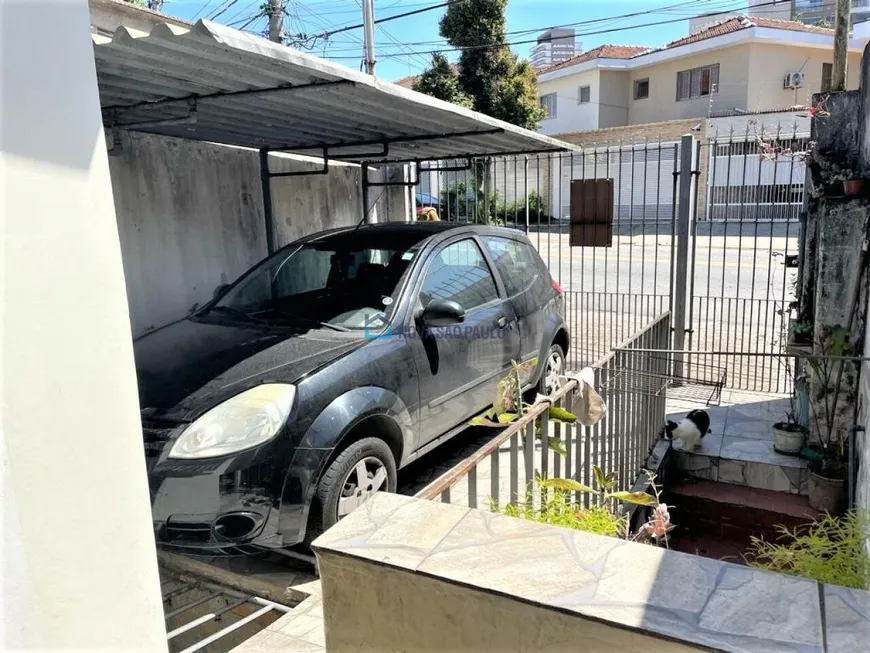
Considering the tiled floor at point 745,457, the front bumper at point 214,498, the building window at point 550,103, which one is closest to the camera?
the front bumper at point 214,498

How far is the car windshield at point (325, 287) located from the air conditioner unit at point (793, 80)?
938 inches

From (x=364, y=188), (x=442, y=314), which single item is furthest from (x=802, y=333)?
(x=364, y=188)

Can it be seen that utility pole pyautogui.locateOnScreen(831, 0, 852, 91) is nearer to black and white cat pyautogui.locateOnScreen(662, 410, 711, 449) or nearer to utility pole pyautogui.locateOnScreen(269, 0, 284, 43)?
black and white cat pyautogui.locateOnScreen(662, 410, 711, 449)

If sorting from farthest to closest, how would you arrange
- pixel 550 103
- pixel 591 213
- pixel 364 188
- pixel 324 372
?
pixel 550 103 < pixel 364 188 < pixel 591 213 < pixel 324 372

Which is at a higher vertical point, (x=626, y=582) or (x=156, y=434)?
(x=626, y=582)

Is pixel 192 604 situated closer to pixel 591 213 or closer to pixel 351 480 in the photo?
pixel 351 480

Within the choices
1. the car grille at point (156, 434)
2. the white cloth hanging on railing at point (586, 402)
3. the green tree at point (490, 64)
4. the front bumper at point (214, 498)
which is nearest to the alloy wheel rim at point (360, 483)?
the front bumper at point (214, 498)

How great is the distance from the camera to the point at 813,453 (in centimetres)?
459

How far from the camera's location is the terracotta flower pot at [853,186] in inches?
157

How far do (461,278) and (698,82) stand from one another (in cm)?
2448

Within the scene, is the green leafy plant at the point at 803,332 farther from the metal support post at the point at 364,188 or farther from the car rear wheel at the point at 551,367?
the metal support post at the point at 364,188

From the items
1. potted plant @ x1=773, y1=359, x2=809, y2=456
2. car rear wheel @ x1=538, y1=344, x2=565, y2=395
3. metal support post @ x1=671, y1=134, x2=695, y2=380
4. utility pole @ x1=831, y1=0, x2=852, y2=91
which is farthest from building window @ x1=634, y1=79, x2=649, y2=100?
potted plant @ x1=773, y1=359, x2=809, y2=456

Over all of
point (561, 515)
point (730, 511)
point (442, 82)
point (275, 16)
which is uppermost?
point (275, 16)

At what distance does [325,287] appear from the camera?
14.7 feet
